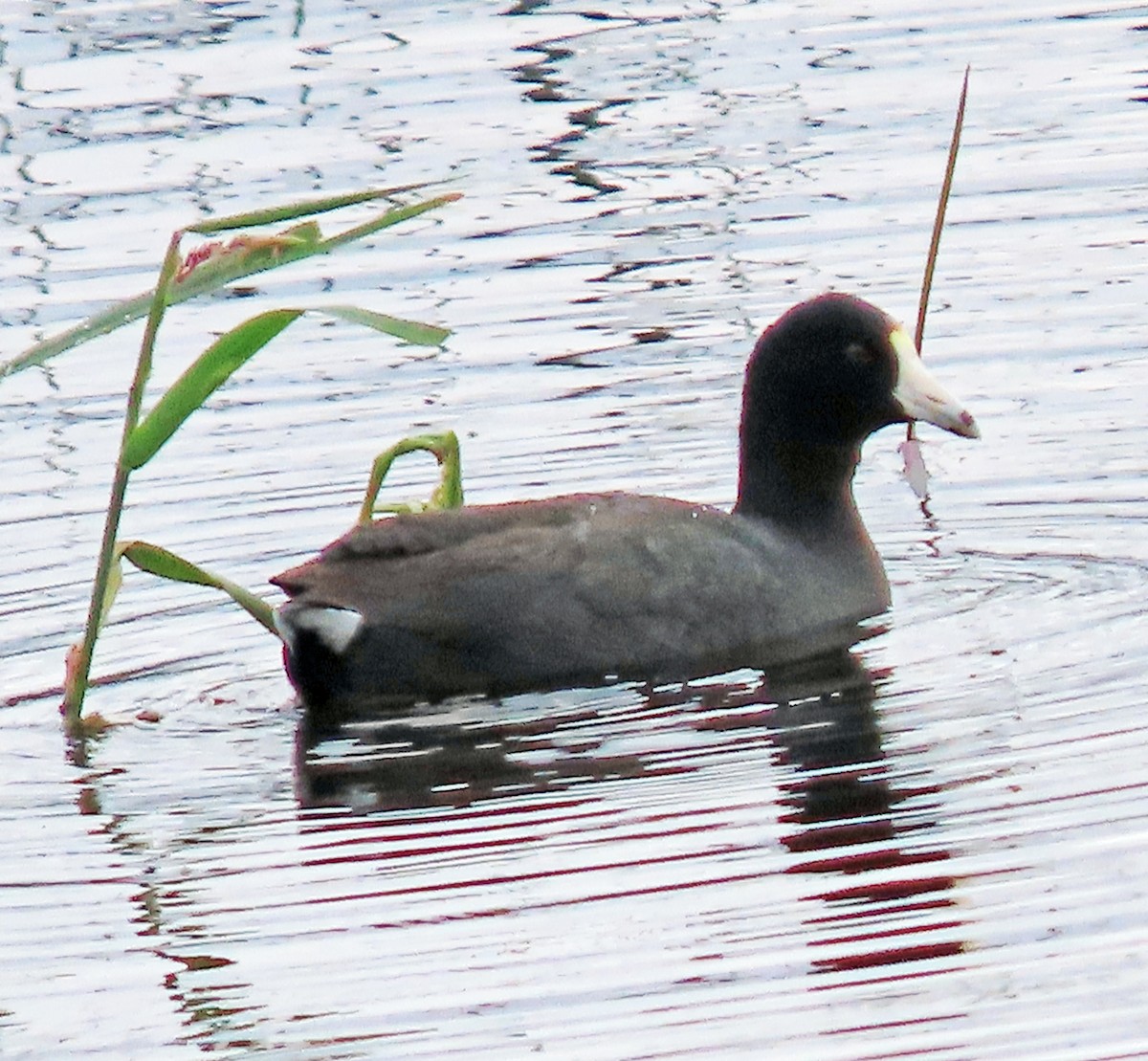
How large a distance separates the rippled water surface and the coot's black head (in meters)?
0.34

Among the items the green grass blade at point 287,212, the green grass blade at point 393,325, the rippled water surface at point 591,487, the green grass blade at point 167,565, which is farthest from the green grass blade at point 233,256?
the rippled water surface at point 591,487

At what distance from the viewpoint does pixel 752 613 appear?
260 inches

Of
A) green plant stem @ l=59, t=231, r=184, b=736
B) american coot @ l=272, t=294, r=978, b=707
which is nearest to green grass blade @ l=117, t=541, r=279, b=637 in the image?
green plant stem @ l=59, t=231, r=184, b=736

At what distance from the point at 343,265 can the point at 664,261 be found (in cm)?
107

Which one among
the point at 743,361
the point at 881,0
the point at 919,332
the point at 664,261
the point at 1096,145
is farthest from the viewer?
the point at 881,0

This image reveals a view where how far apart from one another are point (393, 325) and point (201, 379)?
0.38 meters

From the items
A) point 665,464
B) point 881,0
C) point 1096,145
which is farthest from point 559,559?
point 881,0

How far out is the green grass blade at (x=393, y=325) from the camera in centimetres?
532

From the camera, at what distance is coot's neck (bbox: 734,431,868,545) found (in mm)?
7039

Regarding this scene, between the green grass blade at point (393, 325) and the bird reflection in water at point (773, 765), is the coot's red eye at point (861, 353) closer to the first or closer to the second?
the bird reflection in water at point (773, 765)

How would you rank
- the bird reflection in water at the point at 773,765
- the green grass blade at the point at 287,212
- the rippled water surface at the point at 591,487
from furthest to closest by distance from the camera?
the green grass blade at the point at 287,212 < the bird reflection in water at the point at 773,765 < the rippled water surface at the point at 591,487

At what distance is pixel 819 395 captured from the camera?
280 inches

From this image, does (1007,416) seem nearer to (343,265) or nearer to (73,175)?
(343,265)

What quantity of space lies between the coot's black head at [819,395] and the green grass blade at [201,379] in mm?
1863
